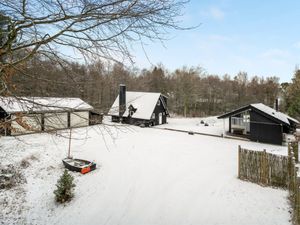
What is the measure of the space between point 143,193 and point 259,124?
11.6m

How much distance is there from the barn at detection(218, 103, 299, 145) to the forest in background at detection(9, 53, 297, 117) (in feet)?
24.8

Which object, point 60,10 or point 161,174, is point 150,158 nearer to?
point 161,174

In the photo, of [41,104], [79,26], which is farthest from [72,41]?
[41,104]

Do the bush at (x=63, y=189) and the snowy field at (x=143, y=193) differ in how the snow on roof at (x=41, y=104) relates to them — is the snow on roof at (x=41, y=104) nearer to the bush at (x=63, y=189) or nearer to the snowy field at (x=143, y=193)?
the snowy field at (x=143, y=193)

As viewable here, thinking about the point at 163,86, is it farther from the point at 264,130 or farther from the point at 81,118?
the point at 81,118

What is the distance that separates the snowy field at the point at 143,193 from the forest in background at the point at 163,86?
0.97 m

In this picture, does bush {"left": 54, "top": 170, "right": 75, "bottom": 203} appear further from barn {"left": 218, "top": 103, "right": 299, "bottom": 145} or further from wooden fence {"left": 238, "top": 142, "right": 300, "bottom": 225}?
barn {"left": 218, "top": 103, "right": 299, "bottom": 145}

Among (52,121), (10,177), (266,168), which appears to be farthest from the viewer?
(10,177)

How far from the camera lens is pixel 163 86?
→ 35.1 m

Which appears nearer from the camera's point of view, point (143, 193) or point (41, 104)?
point (41, 104)

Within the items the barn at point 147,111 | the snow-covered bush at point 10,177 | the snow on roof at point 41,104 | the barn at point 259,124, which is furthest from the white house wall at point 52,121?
the barn at point 147,111

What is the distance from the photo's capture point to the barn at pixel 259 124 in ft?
45.5

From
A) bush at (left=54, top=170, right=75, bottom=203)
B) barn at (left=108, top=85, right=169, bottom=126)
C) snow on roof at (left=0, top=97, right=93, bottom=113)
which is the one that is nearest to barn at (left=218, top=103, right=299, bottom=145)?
barn at (left=108, top=85, right=169, bottom=126)

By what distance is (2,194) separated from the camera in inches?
310
